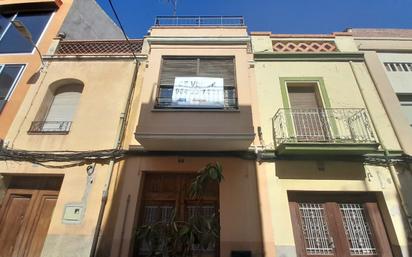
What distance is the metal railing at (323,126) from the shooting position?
6.34m

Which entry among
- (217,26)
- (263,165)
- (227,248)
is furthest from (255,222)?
(217,26)

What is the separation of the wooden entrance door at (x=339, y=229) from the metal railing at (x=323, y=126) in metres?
1.63

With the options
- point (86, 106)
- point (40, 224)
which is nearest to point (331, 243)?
point (40, 224)

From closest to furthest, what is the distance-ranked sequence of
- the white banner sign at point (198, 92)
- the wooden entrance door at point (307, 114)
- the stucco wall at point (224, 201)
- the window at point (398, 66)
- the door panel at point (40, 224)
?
the stucco wall at point (224, 201) → the door panel at point (40, 224) → the white banner sign at point (198, 92) → the wooden entrance door at point (307, 114) → the window at point (398, 66)

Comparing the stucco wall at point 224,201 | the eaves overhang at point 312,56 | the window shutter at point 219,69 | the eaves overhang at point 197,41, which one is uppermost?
the eaves overhang at point 197,41

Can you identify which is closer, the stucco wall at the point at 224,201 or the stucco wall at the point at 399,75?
the stucco wall at the point at 224,201

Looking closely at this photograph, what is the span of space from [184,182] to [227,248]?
188 centimetres

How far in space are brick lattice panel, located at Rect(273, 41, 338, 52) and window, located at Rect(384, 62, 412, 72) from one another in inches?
68.6

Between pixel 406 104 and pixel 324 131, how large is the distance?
3.10 m

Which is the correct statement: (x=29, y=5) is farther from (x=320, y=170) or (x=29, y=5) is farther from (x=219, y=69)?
(x=320, y=170)

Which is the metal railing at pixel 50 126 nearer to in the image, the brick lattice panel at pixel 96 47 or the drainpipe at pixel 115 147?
the drainpipe at pixel 115 147

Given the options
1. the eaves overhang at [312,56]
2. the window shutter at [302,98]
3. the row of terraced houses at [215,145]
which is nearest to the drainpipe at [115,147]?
the row of terraced houses at [215,145]

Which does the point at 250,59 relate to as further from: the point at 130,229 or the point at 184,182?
the point at 130,229

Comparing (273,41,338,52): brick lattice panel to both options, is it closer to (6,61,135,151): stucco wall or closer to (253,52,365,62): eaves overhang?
(253,52,365,62): eaves overhang
